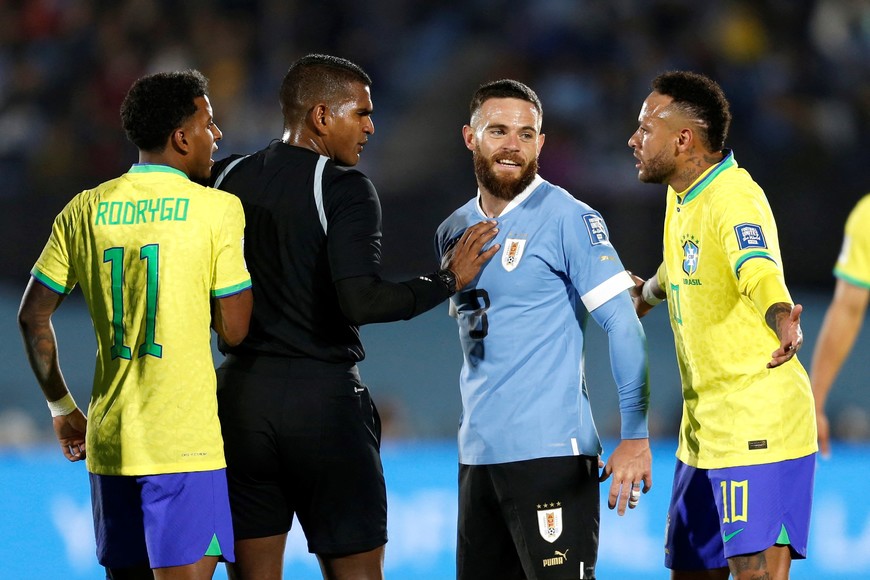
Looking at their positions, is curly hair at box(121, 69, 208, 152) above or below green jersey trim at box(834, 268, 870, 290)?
above

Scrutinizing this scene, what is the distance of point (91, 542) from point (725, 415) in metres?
3.38

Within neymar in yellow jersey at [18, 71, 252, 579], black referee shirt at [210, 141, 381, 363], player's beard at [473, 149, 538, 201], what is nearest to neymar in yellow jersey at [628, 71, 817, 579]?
player's beard at [473, 149, 538, 201]

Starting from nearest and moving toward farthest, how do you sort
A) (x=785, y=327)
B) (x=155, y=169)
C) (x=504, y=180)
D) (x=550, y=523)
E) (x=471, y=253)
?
(x=785, y=327)
(x=155, y=169)
(x=550, y=523)
(x=471, y=253)
(x=504, y=180)

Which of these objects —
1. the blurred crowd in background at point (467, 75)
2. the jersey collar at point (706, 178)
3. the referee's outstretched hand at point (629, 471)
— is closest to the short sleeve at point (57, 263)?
the referee's outstretched hand at point (629, 471)

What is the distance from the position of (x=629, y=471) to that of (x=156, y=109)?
72.6 inches

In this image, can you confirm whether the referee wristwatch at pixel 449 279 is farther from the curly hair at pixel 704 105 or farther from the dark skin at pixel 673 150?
the curly hair at pixel 704 105

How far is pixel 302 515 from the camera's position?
11.7ft

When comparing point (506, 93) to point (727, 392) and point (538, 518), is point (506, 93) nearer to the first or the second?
point (727, 392)

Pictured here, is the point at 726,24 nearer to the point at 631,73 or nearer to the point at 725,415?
the point at 631,73

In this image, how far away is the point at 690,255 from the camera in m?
3.79

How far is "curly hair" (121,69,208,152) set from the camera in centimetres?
340

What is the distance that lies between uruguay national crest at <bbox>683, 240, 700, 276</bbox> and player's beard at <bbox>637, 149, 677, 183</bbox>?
27cm

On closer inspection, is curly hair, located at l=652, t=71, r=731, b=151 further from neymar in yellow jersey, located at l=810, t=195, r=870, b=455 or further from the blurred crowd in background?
the blurred crowd in background

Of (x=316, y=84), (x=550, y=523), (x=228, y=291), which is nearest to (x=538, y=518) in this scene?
(x=550, y=523)
